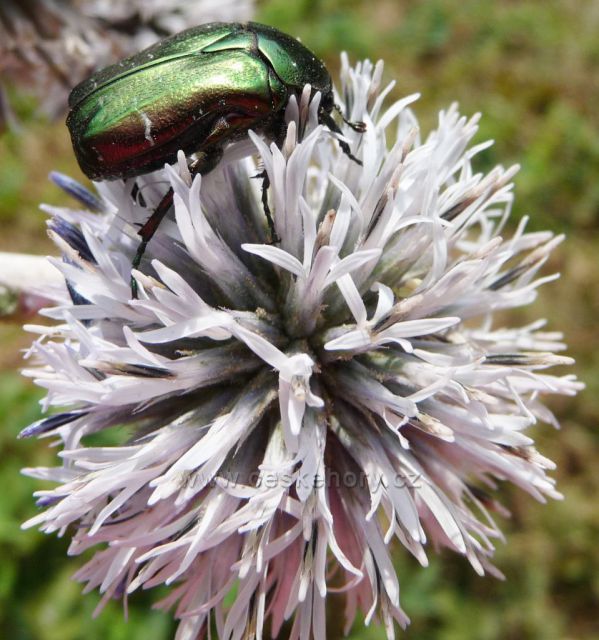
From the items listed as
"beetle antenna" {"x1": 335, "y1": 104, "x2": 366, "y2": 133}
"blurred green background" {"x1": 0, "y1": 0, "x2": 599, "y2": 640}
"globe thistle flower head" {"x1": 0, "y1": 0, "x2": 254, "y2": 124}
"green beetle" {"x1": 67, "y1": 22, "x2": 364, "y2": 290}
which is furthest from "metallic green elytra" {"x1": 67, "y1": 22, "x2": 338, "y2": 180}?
"blurred green background" {"x1": 0, "y1": 0, "x2": 599, "y2": 640}

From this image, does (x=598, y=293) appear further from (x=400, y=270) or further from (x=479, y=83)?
(x=400, y=270)

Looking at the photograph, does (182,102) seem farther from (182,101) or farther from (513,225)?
(513,225)

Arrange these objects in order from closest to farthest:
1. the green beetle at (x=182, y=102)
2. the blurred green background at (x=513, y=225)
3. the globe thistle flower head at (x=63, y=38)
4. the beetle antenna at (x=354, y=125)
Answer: the green beetle at (x=182, y=102) → the beetle antenna at (x=354, y=125) → the globe thistle flower head at (x=63, y=38) → the blurred green background at (x=513, y=225)

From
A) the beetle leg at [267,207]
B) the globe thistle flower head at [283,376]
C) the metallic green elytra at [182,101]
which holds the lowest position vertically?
the globe thistle flower head at [283,376]

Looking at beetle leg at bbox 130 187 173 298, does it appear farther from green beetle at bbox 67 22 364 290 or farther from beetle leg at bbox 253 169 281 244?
beetle leg at bbox 253 169 281 244

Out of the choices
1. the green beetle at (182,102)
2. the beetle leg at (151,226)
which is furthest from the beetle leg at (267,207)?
the beetle leg at (151,226)

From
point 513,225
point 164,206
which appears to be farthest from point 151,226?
point 513,225

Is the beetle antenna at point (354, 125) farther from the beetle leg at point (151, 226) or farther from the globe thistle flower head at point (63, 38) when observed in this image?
the globe thistle flower head at point (63, 38)
